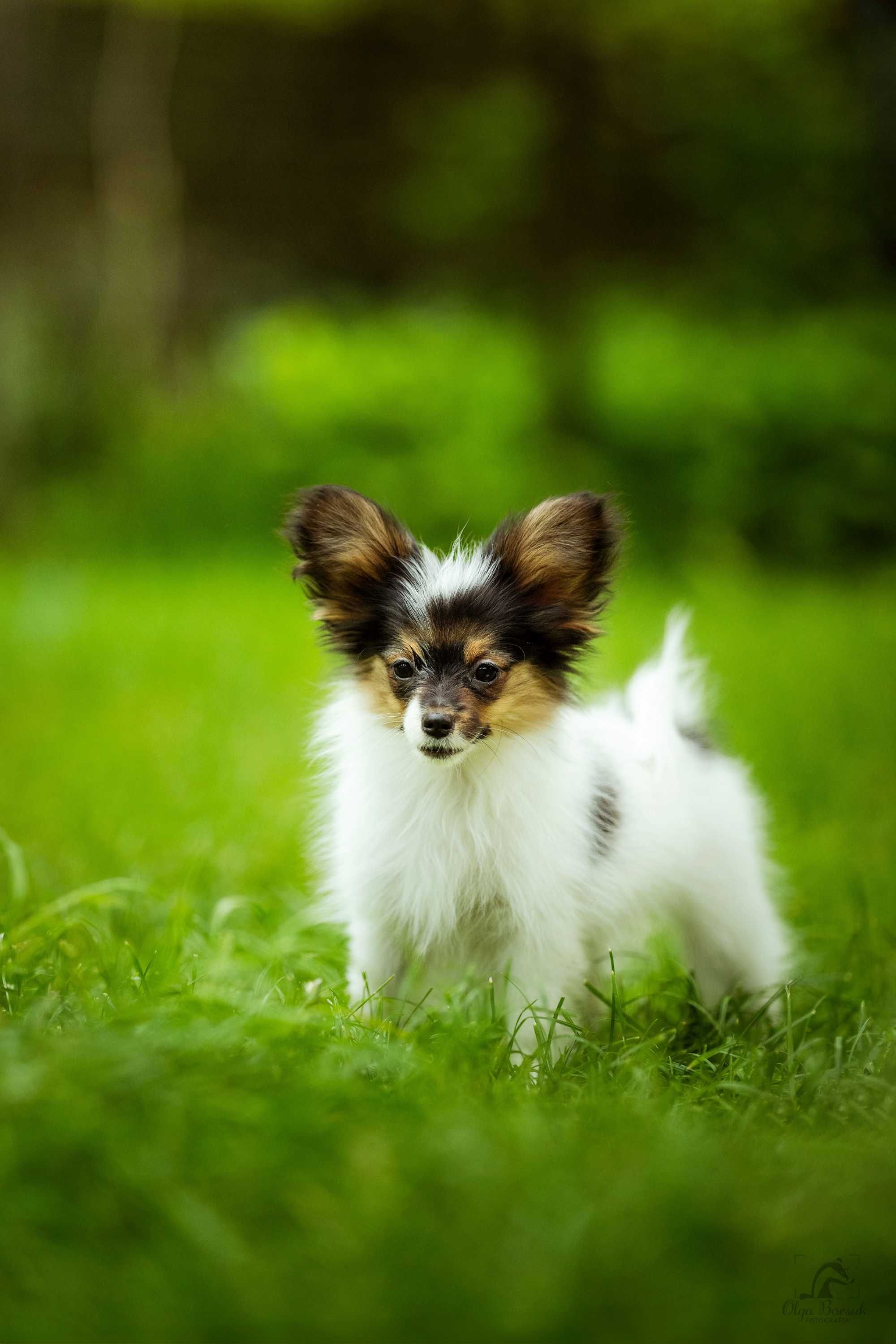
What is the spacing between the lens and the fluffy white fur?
2830mm

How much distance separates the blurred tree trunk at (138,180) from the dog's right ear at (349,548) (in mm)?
9289

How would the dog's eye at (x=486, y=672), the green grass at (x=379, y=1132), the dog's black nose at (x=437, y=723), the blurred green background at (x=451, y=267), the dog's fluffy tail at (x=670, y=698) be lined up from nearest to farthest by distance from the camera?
1. the green grass at (x=379, y=1132)
2. the dog's black nose at (x=437, y=723)
3. the dog's eye at (x=486, y=672)
4. the dog's fluffy tail at (x=670, y=698)
5. the blurred green background at (x=451, y=267)

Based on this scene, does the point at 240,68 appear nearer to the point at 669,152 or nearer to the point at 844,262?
the point at 669,152

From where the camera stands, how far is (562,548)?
2857mm

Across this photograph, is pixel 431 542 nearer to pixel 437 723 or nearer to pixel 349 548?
pixel 349 548

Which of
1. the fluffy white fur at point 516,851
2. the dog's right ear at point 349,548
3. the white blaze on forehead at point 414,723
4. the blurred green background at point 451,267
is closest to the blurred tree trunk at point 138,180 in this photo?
the blurred green background at point 451,267

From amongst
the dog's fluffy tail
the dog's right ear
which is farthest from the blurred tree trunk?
the dog's right ear

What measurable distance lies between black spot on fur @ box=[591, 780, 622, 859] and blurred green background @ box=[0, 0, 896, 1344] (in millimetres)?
418

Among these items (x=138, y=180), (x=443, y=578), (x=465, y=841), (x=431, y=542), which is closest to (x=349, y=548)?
(x=443, y=578)

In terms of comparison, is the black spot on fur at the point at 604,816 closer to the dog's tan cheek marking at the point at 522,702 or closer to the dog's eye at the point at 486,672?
the dog's tan cheek marking at the point at 522,702

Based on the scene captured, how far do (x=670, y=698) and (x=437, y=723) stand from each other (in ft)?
3.69

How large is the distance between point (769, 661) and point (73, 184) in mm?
8685

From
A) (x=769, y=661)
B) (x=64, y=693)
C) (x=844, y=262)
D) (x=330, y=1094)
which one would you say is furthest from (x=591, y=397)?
(x=330, y=1094)

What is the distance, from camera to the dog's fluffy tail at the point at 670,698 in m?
3.38
